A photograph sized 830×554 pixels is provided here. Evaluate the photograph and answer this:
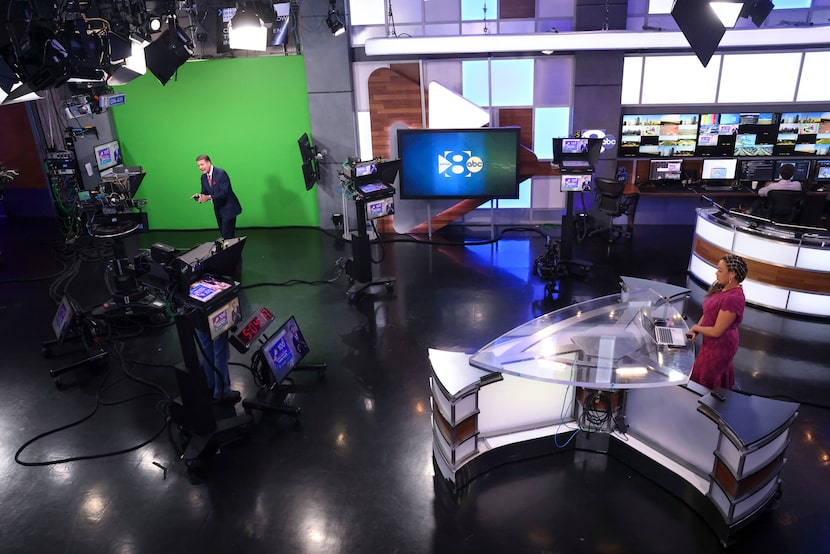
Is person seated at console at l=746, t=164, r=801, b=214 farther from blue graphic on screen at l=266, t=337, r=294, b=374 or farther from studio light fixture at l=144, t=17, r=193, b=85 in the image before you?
studio light fixture at l=144, t=17, r=193, b=85

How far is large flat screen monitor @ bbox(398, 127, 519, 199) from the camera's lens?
9.77 metres

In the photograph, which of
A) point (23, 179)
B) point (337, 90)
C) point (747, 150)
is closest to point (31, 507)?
point (337, 90)

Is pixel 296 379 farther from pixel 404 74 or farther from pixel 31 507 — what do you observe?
pixel 404 74

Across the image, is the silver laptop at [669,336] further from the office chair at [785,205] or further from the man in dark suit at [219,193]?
the man in dark suit at [219,193]

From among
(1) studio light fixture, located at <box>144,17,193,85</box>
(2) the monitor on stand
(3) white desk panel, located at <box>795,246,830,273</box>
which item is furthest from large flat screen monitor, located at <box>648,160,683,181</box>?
(1) studio light fixture, located at <box>144,17,193,85</box>

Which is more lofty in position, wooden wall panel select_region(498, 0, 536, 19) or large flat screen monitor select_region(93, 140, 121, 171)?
wooden wall panel select_region(498, 0, 536, 19)

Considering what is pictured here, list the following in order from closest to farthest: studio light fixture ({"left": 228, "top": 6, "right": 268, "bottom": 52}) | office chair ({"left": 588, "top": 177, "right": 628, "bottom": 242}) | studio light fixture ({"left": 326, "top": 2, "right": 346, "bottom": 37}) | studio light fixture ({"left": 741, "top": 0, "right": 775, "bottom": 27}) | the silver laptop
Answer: the silver laptop
studio light fixture ({"left": 741, "top": 0, "right": 775, "bottom": 27})
studio light fixture ({"left": 228, "top": 6, "right": 268, "bottom": 52})
studio light fixture ({"left": 326, "top": 2, "right": 346, "bottom": 37})
office chair ({"left": 588, "top": 177, "right": 628, "bottom": 242})

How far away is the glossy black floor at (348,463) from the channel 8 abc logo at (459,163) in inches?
95.4

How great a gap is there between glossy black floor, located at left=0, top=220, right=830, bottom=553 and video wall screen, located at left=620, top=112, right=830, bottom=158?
10.4 ft

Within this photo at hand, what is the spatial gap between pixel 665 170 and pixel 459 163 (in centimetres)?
357

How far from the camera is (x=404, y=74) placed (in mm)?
10391

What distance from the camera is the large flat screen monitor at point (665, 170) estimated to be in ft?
34.1

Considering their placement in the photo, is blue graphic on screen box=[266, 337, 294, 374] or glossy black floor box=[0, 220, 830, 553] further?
blue graphic on screen box=[266, 337, 294, 374]

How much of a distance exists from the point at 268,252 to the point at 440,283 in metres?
3.23
